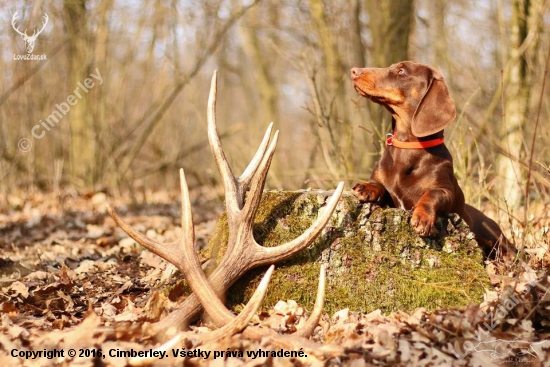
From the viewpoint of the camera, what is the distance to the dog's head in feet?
13.3

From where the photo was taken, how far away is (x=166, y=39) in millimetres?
12523

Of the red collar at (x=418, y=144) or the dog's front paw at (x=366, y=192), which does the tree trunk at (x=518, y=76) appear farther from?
the dog's front paw at (x=366, y=192)

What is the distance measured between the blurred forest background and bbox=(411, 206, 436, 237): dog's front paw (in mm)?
3289

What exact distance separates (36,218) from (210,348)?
6.53 metres

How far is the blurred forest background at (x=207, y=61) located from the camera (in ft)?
26.0

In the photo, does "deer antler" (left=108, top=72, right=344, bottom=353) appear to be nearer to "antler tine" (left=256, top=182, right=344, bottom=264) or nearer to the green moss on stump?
"antler tine" (left=256, top=182, right=344, bottom=264)

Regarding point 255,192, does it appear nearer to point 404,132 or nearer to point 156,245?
point 156,245

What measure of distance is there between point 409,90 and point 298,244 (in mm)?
1520

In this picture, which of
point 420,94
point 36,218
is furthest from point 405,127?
point 36,218

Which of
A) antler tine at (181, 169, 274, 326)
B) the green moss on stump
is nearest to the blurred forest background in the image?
the green moss on stump

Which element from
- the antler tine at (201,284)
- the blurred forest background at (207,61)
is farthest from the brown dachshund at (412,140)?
the blurred forest background at (207,61)

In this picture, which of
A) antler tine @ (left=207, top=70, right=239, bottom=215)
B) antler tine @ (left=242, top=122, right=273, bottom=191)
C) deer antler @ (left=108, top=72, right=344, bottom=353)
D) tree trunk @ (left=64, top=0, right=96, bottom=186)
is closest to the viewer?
deer antler @ (left=108, top=72, right=344, bottom=353)

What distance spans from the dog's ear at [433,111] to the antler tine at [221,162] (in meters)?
1.29

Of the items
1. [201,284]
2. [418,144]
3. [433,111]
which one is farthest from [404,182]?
[201,284]
